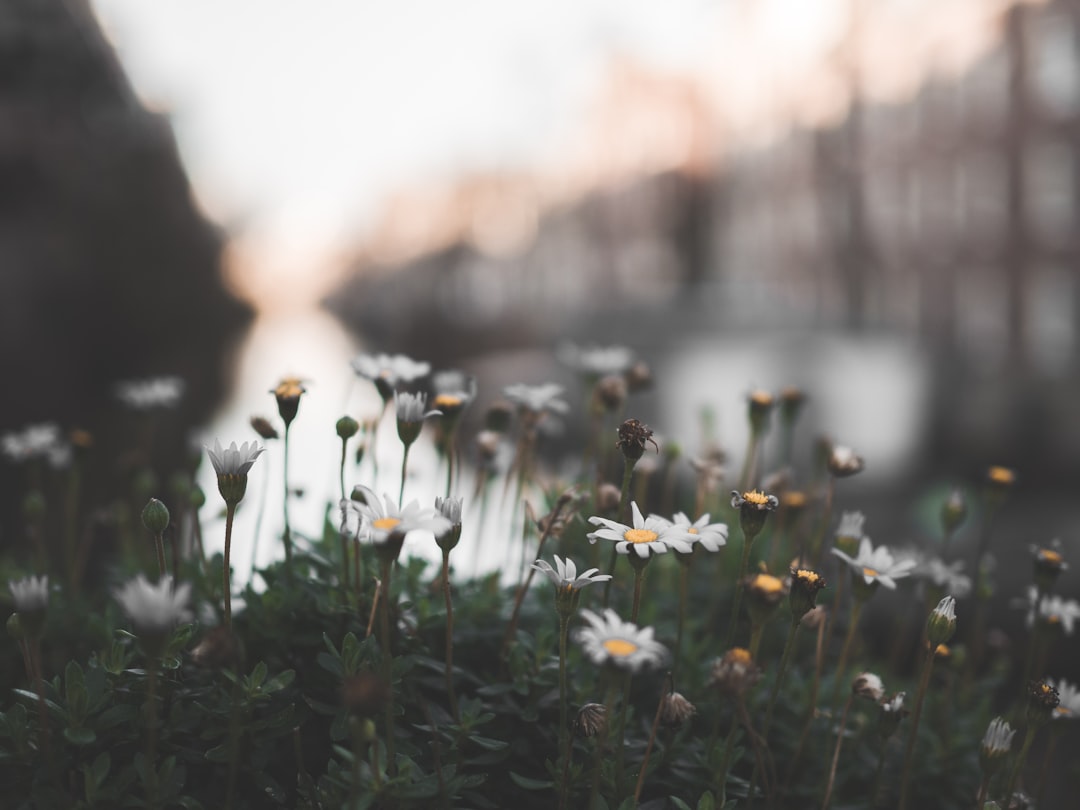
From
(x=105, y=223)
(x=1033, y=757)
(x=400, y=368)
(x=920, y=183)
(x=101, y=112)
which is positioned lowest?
(x=1033, y=757)

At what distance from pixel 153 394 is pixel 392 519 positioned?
1102mm

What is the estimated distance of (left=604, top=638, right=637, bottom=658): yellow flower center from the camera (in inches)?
40.1

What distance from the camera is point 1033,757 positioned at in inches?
170

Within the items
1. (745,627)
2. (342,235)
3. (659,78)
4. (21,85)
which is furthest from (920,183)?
(342,235)

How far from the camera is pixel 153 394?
198 centimetres

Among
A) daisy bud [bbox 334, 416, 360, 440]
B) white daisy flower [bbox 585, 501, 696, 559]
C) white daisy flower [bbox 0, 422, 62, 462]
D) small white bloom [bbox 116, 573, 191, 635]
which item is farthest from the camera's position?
white daisy flower [bbox 0, 422, 62, 462]

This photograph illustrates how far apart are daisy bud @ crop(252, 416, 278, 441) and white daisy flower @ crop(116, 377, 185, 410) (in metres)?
0.45

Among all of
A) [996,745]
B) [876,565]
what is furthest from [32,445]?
[996,745]

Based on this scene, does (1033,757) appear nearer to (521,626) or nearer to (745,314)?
(521,626)

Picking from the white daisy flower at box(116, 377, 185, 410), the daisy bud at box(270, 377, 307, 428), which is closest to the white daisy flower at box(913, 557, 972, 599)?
the daisy bud at box(270, 377, 307, 428)

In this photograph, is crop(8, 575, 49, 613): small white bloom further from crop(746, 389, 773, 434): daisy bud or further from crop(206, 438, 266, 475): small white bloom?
crop(746, 389, 773, 434): daisy bud

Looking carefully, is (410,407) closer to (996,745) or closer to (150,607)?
(150,607)

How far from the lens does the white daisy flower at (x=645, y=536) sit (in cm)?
115

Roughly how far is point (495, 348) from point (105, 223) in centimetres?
1770
